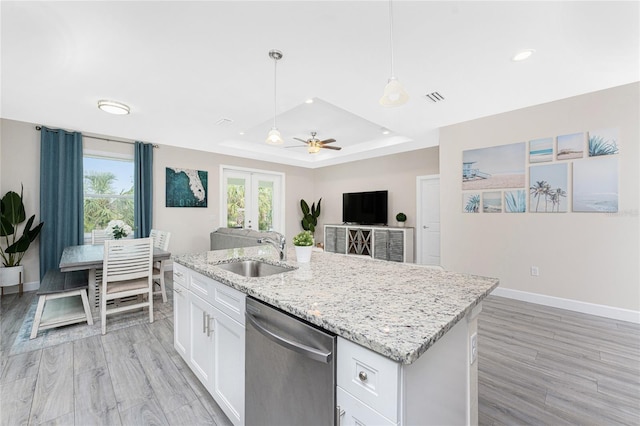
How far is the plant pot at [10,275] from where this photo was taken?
365 cm

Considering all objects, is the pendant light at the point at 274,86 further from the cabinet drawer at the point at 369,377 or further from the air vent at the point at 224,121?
the cabinet drawer at the point at 369,377

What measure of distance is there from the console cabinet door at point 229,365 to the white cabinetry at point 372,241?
4539 mm

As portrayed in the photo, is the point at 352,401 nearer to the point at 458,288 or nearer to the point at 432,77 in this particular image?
the point at 458,288

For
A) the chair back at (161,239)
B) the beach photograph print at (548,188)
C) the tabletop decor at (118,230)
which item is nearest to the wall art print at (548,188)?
the beach photograph print at (548,188)

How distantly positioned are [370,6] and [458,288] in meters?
1.86

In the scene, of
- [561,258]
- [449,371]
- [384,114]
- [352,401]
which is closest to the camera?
[352,401]

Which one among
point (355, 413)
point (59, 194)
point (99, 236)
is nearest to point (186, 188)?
point (99, 236)

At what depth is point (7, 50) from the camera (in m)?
2.22

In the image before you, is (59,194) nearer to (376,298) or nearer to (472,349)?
(376,298)

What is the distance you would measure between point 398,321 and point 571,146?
12.3ft

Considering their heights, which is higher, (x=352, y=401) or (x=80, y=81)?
(x=80, y=81)

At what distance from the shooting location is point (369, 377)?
812 mm

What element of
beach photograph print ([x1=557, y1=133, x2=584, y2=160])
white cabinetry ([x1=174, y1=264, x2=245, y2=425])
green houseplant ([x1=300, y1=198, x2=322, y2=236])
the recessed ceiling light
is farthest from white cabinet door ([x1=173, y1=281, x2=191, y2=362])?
green houseplant ([x1=300, y1=198, x2=322, y2=236])

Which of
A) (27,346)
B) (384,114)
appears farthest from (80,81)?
(384,114)
